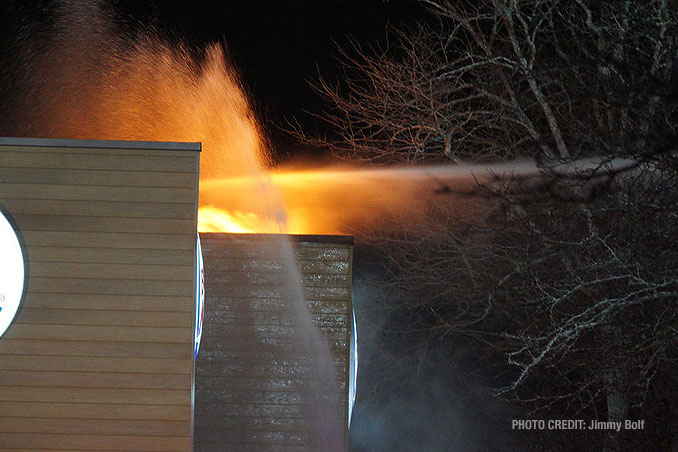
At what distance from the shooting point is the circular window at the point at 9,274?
5.51 meters

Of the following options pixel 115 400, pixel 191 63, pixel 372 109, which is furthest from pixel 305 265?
pixel 191 63

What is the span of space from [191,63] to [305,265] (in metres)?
9.53

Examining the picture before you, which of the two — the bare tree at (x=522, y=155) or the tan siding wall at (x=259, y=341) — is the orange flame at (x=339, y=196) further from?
the tan siding wall at (x=259, y=341)

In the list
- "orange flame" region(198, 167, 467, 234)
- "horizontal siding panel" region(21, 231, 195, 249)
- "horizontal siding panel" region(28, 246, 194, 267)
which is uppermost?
"orange flame" region(198, 167, 467, 234)

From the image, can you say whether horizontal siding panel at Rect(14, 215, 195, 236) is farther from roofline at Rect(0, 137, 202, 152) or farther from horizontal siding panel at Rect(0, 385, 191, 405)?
horizontal siding panel at Rect(0, 385, 191, 405)

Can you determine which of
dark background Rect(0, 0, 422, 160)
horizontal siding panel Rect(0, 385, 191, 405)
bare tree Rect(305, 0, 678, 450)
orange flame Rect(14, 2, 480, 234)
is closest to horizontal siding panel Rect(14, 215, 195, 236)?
horizontal siding panel Rect(0, 385, 191, 405)

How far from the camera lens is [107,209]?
565 centimetres

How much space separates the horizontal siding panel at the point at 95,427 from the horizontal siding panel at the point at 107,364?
35 centimetres

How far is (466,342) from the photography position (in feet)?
47.8

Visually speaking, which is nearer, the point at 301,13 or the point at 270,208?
the point at 270,208

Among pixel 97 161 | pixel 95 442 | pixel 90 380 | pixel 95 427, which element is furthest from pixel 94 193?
pixel 95 442

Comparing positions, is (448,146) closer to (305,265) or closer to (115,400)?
(305,265)

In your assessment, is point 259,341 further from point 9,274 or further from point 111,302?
point 9,274

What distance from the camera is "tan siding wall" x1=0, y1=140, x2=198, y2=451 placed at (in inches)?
218
